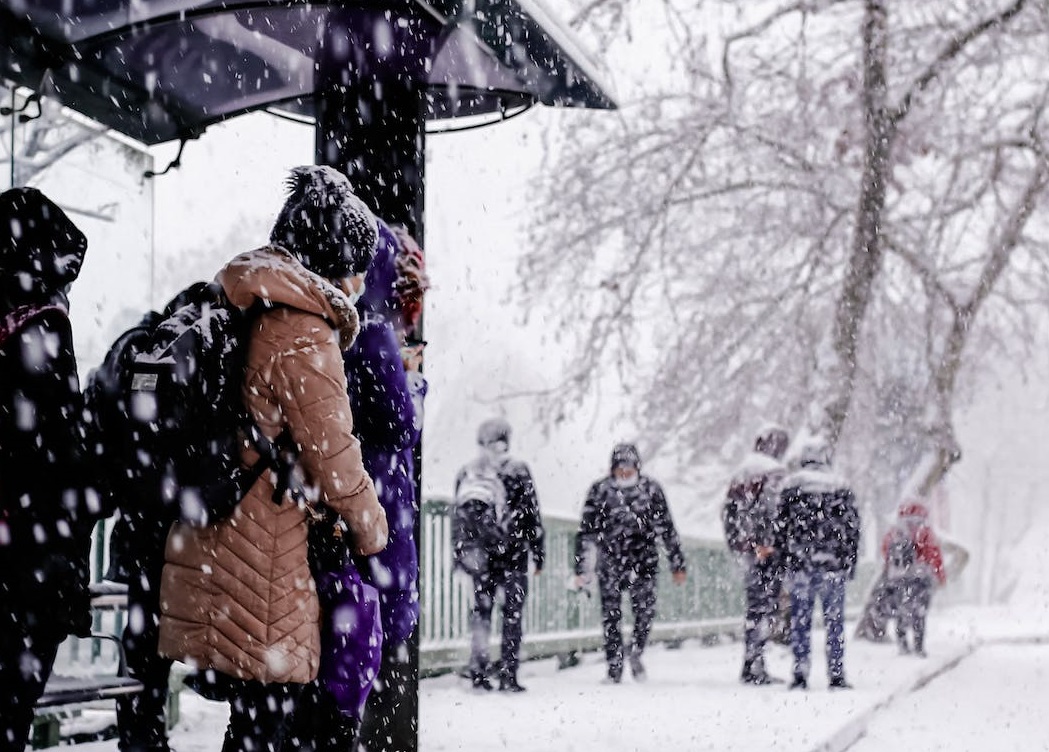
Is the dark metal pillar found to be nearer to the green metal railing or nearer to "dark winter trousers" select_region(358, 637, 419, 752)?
"dark winter trousers" select_region(358, 637, 419, 752)

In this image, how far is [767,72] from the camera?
1554 cm

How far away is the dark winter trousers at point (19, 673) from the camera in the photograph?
12.4ft

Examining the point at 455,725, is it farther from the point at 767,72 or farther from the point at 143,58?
the point at 767,72

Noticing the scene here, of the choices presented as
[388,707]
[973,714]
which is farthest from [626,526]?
[388,707]

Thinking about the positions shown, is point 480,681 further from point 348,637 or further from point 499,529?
point 348,637

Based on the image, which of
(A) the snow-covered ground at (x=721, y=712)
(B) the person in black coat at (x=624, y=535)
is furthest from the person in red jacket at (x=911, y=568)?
(B) the person in black coat at (x=624, y=535)

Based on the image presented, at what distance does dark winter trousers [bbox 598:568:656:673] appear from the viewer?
1025 centimetres

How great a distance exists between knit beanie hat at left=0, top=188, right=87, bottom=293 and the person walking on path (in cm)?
731

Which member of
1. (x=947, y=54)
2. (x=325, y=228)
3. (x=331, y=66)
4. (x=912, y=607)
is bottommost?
(x=912, y=607)

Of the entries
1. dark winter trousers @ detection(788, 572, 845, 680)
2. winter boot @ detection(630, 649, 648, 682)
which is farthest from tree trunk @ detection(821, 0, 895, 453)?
winter boot @ detection(630, 649, 648, 682)

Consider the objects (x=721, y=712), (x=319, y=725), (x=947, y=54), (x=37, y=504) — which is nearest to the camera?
(x=319, y=725)

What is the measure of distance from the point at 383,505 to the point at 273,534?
1.02 m

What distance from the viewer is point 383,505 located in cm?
429

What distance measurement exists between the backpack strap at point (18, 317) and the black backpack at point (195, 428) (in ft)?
1.63
